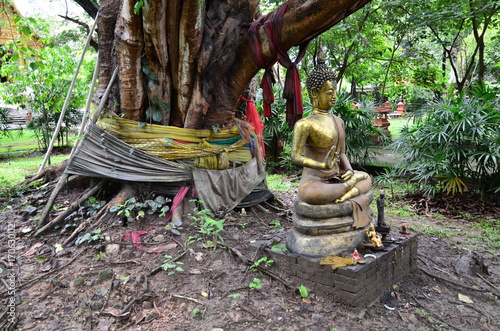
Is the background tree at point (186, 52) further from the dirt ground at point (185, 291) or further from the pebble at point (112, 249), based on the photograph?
the pebble at point (112, 249)

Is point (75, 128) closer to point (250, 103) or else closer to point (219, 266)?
point (250, 103)

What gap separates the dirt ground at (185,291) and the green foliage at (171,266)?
0.03 m

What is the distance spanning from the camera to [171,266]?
11.1 ft

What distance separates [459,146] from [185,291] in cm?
517

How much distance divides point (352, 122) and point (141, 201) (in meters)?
5.33

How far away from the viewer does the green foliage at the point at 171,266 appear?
3347 millimetres

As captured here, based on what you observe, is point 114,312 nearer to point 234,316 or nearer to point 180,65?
point 234,316

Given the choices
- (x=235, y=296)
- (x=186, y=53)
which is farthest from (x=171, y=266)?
(x=186, y=53)

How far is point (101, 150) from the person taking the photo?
14.1 feet

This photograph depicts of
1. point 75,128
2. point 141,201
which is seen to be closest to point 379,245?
point 141,201

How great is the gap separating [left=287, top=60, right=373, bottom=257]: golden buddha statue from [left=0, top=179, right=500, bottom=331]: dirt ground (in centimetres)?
51

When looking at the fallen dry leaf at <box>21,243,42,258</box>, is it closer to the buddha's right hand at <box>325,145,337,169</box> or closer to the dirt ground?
the dirt ground

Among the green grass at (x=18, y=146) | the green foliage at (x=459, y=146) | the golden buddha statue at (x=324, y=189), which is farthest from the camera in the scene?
the green grass at (x=18, y=146)

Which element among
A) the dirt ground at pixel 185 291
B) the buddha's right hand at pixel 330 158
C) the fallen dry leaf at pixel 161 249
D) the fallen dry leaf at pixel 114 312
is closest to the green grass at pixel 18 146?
the dirt ground at pixel 185 291
